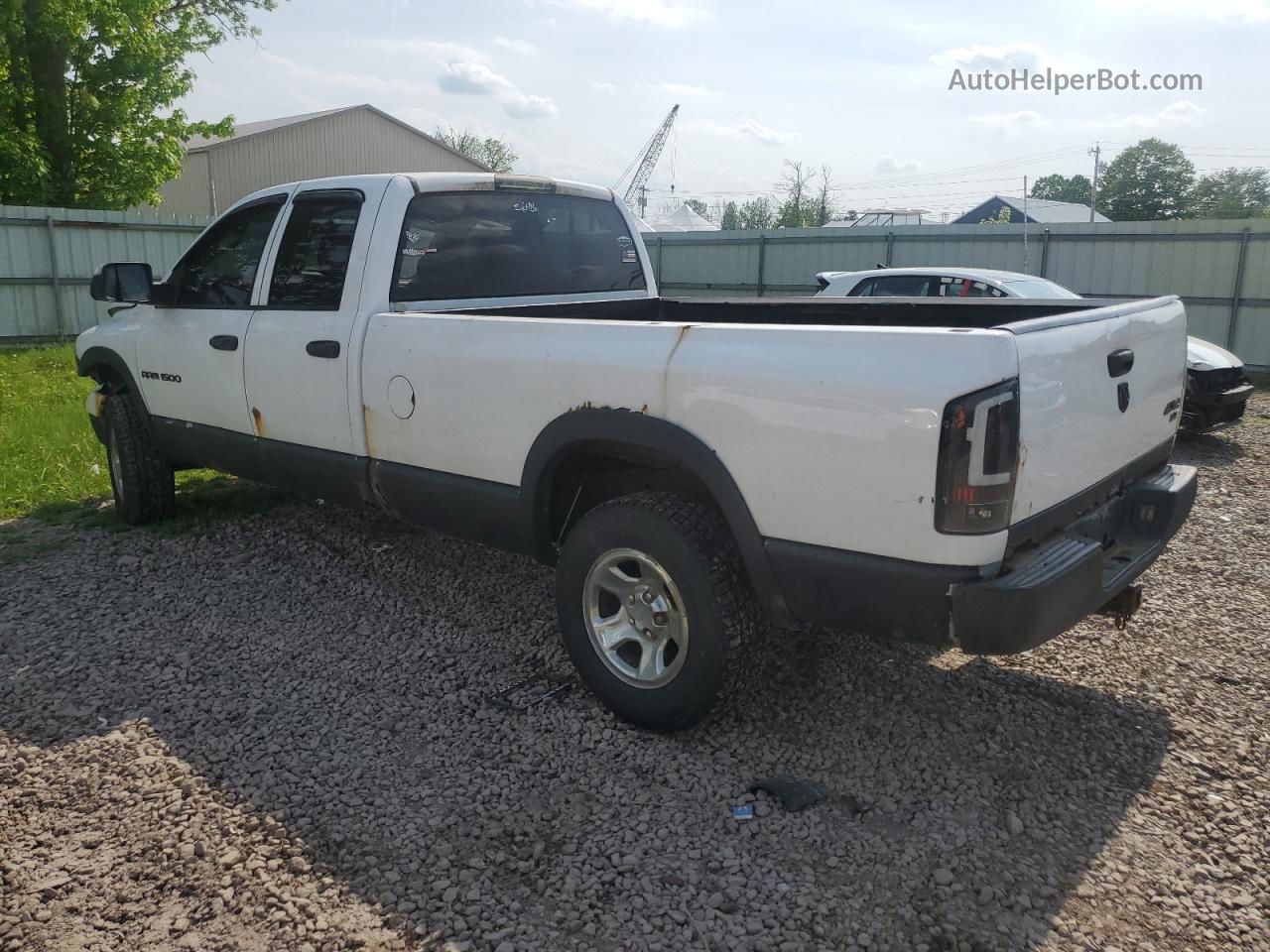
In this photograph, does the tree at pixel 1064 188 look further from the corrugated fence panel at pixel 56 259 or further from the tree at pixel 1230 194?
the corrugated fence panel at pixel 56 259

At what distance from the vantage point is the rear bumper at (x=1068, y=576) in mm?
2711

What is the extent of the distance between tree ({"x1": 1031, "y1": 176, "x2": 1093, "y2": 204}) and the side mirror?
97563mm

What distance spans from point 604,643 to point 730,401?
1.07 meters

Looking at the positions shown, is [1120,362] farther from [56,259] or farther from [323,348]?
[56,259]

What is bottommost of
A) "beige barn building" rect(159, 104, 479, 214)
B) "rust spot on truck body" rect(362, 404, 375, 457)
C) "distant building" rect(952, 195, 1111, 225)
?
"rust spot on truck body" rect(362, 404, 375, 457)

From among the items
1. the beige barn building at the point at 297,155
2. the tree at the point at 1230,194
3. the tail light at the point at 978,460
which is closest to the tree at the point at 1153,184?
the tree at the point at 1230,194

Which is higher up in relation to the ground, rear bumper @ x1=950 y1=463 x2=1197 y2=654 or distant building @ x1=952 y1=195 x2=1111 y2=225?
distant building @ x1=952 y1=195 x2=1111 y2=225

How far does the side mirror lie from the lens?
17.6ft

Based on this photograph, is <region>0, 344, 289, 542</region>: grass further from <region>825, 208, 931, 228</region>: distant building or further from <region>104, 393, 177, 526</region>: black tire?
<region>825, 208, 931, 228</region>: distant building

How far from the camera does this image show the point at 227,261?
534cm

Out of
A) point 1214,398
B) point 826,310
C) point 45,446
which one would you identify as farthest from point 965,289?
point 45,446

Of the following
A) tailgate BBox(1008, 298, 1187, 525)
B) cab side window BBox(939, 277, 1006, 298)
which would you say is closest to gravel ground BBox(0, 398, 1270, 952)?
tailgate BBox(1008, 298, 1187, 525)

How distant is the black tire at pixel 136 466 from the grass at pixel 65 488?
0.13 m

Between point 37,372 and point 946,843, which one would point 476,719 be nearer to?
point 946,843
